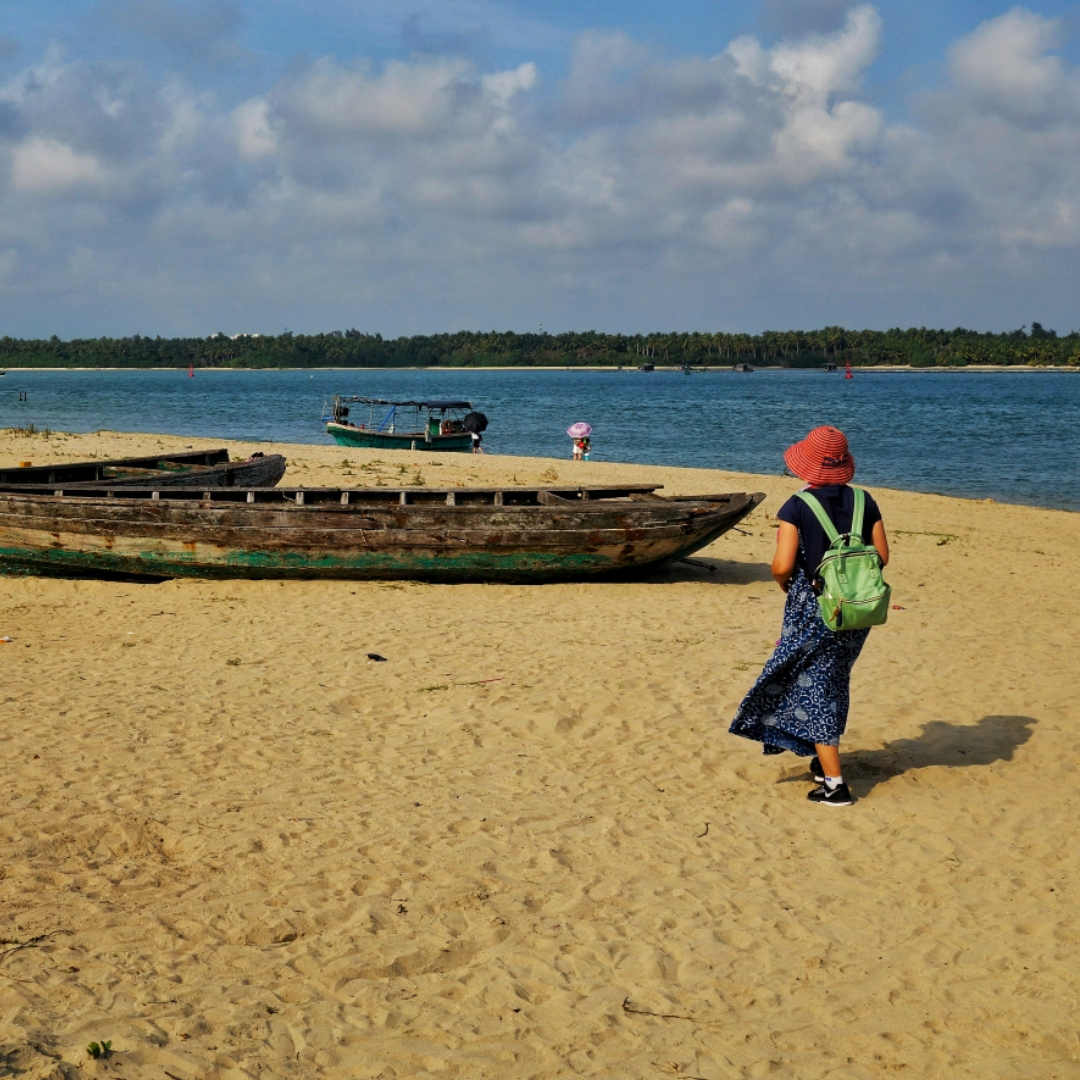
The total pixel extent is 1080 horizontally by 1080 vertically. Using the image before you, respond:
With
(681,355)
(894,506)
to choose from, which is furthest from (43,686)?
(681,355)

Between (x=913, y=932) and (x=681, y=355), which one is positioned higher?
(x=681, y=355)

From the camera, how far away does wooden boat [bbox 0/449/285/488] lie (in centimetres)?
1326

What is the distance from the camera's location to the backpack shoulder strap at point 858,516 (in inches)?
202

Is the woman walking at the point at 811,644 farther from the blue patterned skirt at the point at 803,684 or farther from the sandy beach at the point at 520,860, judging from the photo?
the sandy beach at the point at 520,860

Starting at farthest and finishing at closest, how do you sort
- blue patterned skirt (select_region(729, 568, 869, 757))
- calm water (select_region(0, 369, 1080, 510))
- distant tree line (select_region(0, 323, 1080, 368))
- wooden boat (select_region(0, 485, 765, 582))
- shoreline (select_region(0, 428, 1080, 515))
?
distant tree line (select_region(0, 323, 1080, 368))
calm water (select_region(0, 369, 1080, 510))
shoreline (select_region(0, 428, 1080, 515))
wooden boat (select_region(0, 485, 765, 582))
blue patterned skirt (select_region(729, 568, 869, 757))

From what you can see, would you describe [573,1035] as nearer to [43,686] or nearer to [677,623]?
[43,686]

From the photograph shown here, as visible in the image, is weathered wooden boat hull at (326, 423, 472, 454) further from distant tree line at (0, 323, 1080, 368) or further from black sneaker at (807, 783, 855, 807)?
distant tree line at (0, 323, 1080, 368)

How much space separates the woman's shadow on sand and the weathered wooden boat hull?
2394 cm

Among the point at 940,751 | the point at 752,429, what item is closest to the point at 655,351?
the point at 752,429

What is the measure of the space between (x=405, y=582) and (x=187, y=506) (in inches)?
96.8

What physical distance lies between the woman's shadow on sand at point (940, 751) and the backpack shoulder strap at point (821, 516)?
5.20ft

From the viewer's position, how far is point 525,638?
9.11m

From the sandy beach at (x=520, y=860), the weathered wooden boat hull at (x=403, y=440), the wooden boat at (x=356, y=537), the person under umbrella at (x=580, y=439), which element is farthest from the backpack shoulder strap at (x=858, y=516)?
the weathered wooden boat hull at (x=403, y=440)

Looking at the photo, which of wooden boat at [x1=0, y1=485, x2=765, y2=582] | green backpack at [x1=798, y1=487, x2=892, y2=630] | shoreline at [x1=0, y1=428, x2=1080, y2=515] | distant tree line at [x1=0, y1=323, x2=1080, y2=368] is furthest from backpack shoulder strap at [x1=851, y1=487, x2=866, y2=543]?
distant tree line at [x1=0, y1=323, x2=1080, y2=368]
